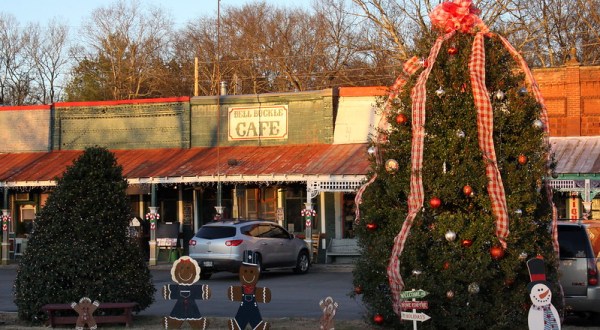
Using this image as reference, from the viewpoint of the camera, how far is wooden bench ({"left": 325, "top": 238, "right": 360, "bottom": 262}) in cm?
3019

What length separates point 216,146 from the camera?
33500 mm

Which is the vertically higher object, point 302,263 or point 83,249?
point 83,249

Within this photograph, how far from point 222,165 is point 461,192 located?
65.6ft

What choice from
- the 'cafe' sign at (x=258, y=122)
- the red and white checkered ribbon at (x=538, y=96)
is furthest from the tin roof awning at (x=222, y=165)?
the red and white checkered ribbon at (x=538, y=96)

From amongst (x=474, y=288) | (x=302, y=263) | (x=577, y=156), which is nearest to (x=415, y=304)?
(x=474, y=288)

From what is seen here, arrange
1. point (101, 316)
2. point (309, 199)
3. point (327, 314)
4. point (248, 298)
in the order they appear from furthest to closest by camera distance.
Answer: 1. point (309, 199)
2. point (101, 316)
3. point (248, 298)
4. point (327, 314)

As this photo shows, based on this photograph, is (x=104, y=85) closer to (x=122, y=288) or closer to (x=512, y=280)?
(x=122, y=288)

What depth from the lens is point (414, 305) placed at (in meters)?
11.0

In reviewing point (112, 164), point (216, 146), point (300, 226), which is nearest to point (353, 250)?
point (300, 226)

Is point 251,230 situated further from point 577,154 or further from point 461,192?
point 461,192

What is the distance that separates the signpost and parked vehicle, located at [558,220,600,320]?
11.7 feet

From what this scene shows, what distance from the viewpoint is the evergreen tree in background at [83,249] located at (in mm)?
14070

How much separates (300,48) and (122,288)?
4075 centimetres

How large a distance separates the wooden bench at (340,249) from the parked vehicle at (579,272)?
53.5ft
